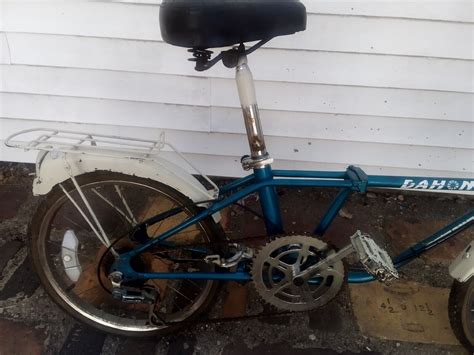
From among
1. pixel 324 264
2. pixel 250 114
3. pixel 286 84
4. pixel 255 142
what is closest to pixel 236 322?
pixel 324 264

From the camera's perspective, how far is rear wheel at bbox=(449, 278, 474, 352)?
6.19 feet

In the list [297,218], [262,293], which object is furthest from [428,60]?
[262,293]

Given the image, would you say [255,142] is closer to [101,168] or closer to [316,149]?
[101,168]

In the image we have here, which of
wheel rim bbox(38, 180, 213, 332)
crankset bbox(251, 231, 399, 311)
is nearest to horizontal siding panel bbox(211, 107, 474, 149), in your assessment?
wheel rim bbox(38, 180, 213, 332)

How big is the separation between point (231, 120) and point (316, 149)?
0.60 m

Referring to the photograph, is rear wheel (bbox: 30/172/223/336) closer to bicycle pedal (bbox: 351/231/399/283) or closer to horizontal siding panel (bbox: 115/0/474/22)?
bicycle pedal (bbox: 351/231/399/283)

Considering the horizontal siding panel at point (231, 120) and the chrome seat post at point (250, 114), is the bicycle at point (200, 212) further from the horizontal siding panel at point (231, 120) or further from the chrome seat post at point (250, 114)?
the horizontal siding panel at point (231, 120)

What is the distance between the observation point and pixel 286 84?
8.30 ft

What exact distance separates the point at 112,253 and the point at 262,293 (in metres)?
0.69

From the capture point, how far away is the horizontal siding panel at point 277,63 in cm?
242

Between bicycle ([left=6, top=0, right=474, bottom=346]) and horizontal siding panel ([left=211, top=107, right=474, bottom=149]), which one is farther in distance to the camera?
horizontal siding panel ([left=211, top=107, right=474, bottom=149])

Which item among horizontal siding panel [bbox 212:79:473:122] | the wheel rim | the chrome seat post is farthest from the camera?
horizontal siding panel [bbox 212:79:473:122]

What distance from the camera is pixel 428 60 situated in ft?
7.88

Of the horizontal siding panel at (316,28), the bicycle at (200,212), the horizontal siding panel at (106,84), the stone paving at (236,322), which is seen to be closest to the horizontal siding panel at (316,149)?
the horizontal siding panel at (106,84)
